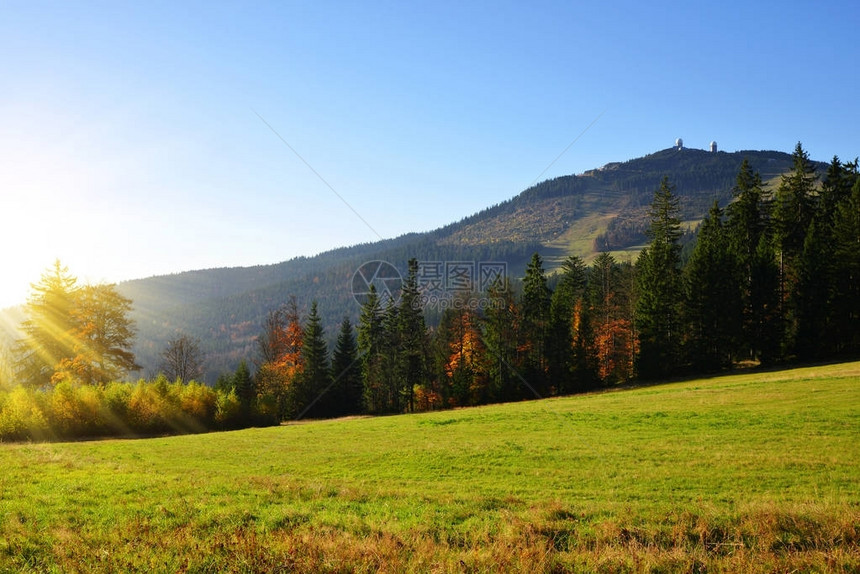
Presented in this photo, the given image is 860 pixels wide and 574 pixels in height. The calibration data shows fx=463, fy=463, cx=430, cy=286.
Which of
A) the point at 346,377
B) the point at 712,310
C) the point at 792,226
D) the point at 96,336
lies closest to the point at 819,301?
the point at 712,310

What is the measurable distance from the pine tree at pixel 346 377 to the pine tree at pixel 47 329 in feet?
99.0

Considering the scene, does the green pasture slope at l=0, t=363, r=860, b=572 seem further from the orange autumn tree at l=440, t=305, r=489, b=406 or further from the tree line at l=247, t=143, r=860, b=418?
the orange autumn tree at l=440, t=305, r=489, b=406

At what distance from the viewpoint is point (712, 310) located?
50.8 meters

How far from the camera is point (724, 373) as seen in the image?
46.9 m

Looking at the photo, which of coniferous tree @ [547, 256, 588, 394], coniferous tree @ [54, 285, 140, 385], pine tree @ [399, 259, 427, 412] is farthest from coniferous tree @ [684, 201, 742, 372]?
coniferous tree @ [54, 285, 140, 385]

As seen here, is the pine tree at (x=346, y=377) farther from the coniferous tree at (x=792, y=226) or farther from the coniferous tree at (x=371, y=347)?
the coniferous tree at (x=792, y=226)

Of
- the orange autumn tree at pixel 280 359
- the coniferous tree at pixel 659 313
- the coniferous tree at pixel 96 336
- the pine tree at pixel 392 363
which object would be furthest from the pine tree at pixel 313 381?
the coniferous tree at pixel 659 313

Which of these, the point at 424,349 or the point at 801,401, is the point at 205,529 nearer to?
the point at 801,401

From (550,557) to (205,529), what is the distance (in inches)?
219

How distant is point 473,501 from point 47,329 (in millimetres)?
44587

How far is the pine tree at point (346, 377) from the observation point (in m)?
62.4

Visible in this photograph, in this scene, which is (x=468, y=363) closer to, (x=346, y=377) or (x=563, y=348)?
(x=563, y=348)

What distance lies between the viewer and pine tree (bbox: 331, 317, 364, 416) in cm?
6240

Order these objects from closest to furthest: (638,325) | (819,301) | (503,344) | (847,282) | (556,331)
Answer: (847,282)
(819,301)
(638,325)
(503,344)
(556,331)
